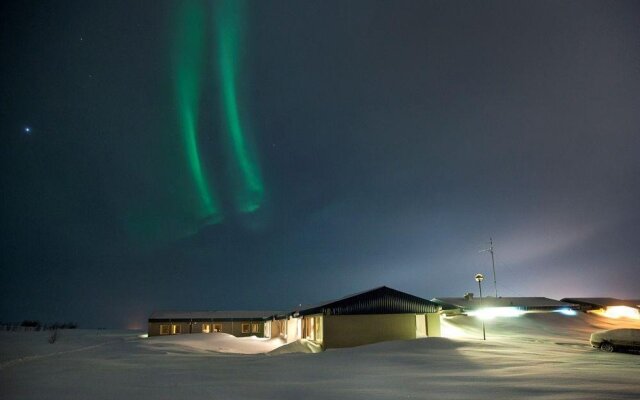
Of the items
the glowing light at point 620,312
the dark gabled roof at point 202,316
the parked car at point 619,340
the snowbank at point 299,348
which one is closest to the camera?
the parked car at point 619,340

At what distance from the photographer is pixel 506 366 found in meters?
15.4

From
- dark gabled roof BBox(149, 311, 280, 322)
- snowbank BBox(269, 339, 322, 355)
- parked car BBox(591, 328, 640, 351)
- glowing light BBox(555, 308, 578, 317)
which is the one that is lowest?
snowbank BBox(269, 339, 322, 355)

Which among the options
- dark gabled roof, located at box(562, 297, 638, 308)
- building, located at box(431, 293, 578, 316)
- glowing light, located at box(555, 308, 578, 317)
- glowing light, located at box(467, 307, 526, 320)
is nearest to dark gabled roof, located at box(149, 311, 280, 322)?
building, located at box(431, 293, 578, 316)

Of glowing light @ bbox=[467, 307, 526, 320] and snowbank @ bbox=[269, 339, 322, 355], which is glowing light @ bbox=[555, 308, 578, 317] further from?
snowbank @ bbox=[269, 339, 322, 355]

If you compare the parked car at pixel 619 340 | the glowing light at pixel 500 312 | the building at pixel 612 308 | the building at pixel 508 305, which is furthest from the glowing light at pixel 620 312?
the parked car at pixel 619 340

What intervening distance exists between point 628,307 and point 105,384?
5519cm

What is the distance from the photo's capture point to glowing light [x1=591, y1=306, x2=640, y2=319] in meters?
48.0

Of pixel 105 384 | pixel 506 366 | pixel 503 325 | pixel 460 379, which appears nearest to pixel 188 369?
pixel 105 384

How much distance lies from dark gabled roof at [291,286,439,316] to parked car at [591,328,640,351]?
369 inches

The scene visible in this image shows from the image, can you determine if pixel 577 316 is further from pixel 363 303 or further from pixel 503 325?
pixel 363 303

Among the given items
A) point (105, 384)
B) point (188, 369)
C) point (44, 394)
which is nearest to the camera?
point (44, 394)

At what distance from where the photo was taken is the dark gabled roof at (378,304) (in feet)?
89.7

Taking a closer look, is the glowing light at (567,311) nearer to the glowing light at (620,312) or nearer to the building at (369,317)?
the glowing light at (620,312)

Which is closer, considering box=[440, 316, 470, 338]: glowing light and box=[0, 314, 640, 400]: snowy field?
box=[0, 314, 640, 400]: snowy field
